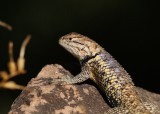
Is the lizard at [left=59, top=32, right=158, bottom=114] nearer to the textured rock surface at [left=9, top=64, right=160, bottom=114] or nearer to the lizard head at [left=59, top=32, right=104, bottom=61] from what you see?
the lizard head at [left=59, top=32, right=104, bottom=61]

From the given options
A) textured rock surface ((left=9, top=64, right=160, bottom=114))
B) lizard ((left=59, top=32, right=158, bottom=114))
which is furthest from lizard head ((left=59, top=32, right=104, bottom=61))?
textured rock surface ((left=9, top=64, right=160, bottom=114))

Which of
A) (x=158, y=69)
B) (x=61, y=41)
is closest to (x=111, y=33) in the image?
(x=158, y=69)

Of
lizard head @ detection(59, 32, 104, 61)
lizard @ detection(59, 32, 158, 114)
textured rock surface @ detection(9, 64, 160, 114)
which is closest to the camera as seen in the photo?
textured rock surface @ detection(9, 64, 160, 114)

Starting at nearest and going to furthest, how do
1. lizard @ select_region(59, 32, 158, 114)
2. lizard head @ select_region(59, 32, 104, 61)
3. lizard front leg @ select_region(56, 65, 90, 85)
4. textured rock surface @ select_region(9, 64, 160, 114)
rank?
textured rock surface @ select_region(9, 64, 160, 114) → lizard @ select_region(59, 32, 158, 114) → lizard front leg @ select_region(56, 65, 90, 85) → lizard head @ select_region(59, 32, 104, 61)

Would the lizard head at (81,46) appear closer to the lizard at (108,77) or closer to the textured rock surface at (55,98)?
the lizard at (108,77)

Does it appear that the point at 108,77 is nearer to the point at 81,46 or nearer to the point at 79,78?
the point at 79,78

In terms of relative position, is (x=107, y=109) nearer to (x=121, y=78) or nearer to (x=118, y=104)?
(x=118, y=104)

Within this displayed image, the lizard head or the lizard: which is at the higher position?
the lizard head
